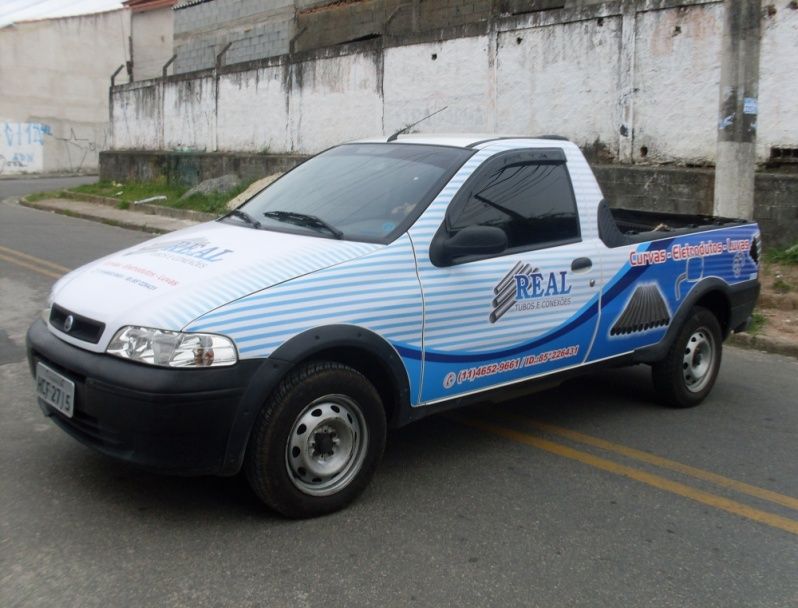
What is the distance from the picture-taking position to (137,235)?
15.9 meters

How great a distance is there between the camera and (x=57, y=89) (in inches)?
1430

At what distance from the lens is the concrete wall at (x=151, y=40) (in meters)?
36.3

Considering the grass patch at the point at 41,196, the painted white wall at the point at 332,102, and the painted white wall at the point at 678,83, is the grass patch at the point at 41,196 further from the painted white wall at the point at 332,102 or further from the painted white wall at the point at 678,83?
the painted white wall at the point at 678,83

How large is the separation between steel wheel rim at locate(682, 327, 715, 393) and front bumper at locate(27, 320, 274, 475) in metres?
3.43

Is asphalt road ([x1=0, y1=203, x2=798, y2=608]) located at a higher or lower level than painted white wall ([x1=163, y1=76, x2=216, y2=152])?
lower

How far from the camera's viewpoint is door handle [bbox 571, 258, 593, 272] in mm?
4930

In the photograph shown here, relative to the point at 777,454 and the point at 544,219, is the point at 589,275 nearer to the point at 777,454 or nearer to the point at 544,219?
the point at 544,219

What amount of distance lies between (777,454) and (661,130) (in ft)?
25.5

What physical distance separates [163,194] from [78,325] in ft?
58.9

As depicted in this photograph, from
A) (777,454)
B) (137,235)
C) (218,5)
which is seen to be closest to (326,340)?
(777,454)

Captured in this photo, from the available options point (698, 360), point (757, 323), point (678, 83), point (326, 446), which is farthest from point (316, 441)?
point (678, 83)


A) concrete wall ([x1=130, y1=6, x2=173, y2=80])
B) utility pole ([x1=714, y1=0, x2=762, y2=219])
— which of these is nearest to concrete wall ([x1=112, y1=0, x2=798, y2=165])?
utility pole ([x1=714, y1=0, x2=762, y2=219])

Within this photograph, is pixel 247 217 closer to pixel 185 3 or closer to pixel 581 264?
pixel 581 264

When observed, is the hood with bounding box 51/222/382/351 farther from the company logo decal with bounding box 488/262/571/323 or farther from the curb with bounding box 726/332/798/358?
the curb with bounding box 726/332/798/358
